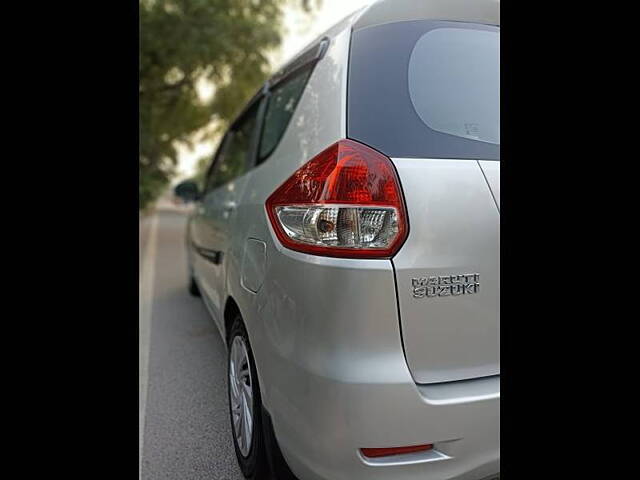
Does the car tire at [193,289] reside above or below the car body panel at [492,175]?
below

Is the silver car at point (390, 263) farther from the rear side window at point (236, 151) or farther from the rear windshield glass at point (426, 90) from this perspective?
the rear side window at point (236, 151)

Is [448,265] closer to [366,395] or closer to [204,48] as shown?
[366,395]

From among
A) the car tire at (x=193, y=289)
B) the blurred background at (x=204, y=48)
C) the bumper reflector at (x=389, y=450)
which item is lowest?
the car tire at (x=193, y=289)

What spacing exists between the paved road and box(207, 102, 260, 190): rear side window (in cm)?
129

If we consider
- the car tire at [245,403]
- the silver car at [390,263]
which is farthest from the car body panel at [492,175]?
the car tire at [245,403]

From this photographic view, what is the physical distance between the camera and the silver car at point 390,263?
1.38 meters

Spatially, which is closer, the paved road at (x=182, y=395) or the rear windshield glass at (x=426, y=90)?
the rear windshield glass at (x=426, y=90)

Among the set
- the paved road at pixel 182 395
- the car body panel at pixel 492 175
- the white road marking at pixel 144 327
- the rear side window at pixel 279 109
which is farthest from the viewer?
the white road marking at pixel 144 327

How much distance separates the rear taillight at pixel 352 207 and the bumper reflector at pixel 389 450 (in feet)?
1.85

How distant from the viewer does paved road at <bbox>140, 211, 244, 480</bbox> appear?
216 centimetres

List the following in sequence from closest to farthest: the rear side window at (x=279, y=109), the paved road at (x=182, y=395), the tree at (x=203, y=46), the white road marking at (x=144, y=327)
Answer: the rear side window at (x=279, y=109) → the paved road at (x=182, y=395) → the white road marking at (x=144, y=327) → the tree at (x=203, y=46)

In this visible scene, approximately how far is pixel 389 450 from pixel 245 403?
0.82 m
